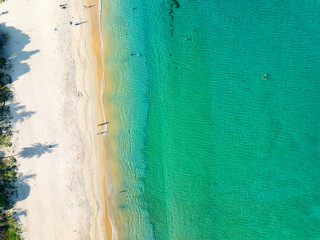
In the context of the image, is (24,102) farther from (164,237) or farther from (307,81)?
(307,81)

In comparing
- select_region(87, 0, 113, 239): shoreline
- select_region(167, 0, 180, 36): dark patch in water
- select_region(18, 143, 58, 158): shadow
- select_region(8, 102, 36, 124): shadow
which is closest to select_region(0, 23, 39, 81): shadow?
select_region(8, 102, 36, 124): shadow

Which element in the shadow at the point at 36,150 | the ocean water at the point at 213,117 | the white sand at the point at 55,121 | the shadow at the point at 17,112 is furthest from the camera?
the shadow at the point at 17,112

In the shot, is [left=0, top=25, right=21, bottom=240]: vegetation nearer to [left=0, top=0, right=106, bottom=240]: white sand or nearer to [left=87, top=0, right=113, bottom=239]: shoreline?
[left=0, top=0, right=106, bottom=240]: white sand

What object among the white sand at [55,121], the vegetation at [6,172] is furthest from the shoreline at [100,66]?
the vegetation at [6,172]

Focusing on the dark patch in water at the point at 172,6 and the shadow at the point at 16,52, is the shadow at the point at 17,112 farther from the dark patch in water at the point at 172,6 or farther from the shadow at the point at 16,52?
the dark patch in water at the point at 172,6

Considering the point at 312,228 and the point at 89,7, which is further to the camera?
the point at 89,7

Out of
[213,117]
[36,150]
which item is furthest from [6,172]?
[213,117]

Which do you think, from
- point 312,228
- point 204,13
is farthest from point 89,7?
point 312,228

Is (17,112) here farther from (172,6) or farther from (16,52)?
(172,6)
